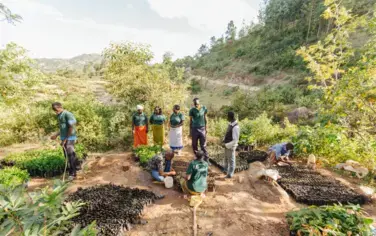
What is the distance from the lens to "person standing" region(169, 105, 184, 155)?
624cm

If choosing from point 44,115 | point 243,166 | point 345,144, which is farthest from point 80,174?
point 345,144

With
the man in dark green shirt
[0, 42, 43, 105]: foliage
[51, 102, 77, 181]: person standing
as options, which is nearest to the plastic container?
the man in dark green shirt

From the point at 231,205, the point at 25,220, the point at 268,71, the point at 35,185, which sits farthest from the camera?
the point at 268,71

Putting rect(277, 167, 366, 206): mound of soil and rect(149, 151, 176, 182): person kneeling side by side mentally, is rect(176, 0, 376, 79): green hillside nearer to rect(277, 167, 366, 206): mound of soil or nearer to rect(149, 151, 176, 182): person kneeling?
rect(277, 167, 366, 206): mound of soil

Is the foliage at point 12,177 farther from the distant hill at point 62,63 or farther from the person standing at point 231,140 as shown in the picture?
the person standing at point 231,140

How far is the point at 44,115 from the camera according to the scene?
7.61 m

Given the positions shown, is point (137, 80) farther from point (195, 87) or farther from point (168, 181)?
point (195, 87)

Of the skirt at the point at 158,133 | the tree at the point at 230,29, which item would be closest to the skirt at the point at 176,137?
the skirt at the point at 158,133

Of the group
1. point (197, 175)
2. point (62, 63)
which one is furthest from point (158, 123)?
point (62, 63)

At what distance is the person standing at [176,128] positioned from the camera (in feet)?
20.5

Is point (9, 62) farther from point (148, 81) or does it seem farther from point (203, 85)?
point (203, 85)

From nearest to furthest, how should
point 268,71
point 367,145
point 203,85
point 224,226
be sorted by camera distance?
1. point 224,226
2. point 367,145
3. point 268,71
4. point 203,85

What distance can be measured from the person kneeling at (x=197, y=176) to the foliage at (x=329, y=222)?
1.65m

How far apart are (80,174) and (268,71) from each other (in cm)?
2750
